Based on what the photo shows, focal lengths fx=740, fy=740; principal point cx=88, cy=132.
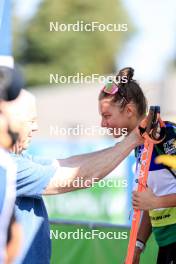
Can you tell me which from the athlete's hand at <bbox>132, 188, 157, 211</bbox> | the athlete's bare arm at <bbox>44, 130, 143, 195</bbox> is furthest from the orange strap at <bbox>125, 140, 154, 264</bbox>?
the athlete's bare arm at <bbox>44, 130, 143, 195</bbox>

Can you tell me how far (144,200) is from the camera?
3785 millimetres

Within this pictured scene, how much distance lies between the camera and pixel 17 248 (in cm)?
343

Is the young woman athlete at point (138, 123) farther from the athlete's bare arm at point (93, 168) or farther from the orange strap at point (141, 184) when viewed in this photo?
the athlete's bare arm at point (93, 168)

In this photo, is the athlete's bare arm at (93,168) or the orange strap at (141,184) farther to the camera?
the orange strap at (141,184)

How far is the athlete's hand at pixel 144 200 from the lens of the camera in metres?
3.79

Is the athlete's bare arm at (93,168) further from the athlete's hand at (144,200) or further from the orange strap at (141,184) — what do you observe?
the athlete's hand at (144,200)

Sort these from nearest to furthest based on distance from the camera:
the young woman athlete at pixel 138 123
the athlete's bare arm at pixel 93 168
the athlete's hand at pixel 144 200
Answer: the athlete's bare arm at pixel 93 168 → the athlete's hand at pixel 144 200 → the young woman athlete at pixel 138 123

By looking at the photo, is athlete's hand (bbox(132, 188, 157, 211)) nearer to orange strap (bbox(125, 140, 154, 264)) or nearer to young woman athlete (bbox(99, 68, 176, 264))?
orange strap (bbox(125, 140, 154, 264))

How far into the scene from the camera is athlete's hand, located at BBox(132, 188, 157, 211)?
3.79 metres

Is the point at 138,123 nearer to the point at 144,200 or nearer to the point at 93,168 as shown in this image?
the point at 144,200

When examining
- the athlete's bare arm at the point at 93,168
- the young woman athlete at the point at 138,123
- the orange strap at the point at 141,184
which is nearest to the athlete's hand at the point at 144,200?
the orange strap at the point at 141,184

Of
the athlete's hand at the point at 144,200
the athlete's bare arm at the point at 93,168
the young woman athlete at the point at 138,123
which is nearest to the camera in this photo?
the athlete's bare arm at the point at 93,168

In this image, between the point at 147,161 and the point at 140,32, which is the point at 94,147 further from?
the point at 140,32

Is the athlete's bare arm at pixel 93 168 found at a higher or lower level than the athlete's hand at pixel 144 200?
higher
